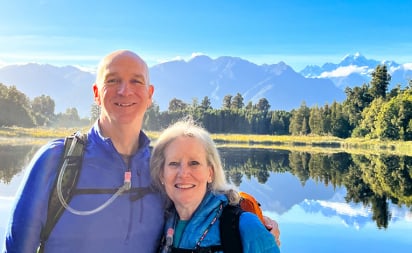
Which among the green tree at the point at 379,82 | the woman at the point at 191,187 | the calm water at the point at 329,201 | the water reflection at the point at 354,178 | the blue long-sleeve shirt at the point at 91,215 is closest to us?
the blue long-sleeve shirt at the point at 91,215

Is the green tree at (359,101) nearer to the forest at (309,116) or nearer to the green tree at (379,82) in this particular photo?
the forest at (309,116)

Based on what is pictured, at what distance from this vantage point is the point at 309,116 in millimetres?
75938

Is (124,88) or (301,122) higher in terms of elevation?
(301,122)

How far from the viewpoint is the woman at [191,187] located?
8.55 feet

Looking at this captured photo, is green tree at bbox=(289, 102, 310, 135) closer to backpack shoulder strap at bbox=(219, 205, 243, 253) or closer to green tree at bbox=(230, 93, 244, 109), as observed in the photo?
green tree at bbox=(230, 93, 244, 109)

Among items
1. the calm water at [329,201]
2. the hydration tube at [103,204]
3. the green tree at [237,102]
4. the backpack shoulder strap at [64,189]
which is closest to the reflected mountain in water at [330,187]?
the calm water at [329,201]

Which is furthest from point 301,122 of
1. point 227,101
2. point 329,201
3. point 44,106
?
point 329,201

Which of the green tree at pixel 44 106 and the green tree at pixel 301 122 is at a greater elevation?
the green tree at pixel 44 106

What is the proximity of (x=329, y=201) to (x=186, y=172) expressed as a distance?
14.5m

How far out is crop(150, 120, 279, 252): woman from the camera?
2605 mm

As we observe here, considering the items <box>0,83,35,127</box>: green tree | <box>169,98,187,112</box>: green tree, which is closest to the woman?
<box>0,83,35,127</box>: green tree

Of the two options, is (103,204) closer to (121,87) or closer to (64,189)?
(64,189)

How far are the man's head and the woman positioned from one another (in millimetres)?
265

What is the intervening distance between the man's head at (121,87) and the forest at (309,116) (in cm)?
3189
